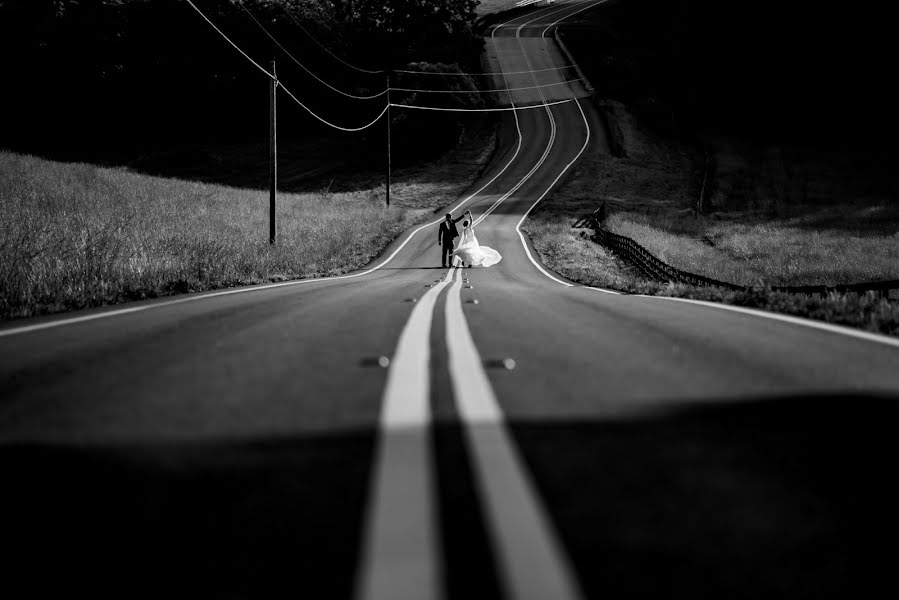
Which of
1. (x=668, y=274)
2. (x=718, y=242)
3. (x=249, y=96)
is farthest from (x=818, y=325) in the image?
(x=249, y=96)

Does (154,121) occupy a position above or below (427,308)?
above

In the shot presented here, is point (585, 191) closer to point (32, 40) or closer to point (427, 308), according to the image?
point (427, 308)

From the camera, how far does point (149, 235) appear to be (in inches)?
661

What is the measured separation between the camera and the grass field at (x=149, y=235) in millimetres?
9242

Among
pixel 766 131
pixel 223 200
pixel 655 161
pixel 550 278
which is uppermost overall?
pixel 766 131

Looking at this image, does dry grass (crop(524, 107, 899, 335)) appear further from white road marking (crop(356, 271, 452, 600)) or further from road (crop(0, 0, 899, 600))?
white road marking (crop(356, 271, 452, 600))

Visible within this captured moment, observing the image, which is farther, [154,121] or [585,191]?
[154,121]

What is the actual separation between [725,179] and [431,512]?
160ft

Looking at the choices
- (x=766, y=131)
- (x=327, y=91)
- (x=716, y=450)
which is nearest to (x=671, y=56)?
(x=766, y=131)

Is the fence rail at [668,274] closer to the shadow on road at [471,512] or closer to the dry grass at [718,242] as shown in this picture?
the dry grass at [718,242]

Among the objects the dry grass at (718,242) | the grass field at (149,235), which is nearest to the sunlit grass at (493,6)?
the dry grass at (718,242)

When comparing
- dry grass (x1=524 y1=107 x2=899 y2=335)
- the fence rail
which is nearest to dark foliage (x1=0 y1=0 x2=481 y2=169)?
dry grass (x1=524 y1=107 x2=899 y2=335)

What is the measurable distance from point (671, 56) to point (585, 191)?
112 ft

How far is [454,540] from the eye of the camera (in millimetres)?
1727
